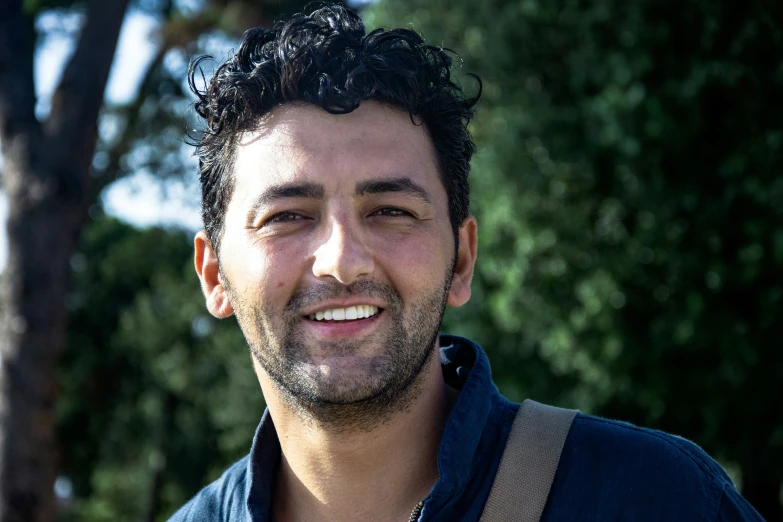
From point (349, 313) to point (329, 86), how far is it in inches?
23.3

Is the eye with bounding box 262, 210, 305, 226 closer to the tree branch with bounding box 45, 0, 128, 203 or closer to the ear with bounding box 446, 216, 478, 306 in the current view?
the ear with bounding box 446, 216, 478, 306

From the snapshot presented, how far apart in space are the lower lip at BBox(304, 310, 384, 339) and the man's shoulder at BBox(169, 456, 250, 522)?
0.56m

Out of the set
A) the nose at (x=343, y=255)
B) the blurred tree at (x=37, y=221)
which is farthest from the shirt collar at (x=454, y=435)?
the blurred tree at (x=37, y=221)

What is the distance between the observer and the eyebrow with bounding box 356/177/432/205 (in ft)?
7.26

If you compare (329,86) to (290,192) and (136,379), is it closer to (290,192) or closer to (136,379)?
(290,192)

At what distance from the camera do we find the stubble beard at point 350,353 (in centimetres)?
212

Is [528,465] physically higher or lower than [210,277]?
lower

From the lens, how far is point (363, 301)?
6.97 ft

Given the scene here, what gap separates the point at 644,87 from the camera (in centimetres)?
750

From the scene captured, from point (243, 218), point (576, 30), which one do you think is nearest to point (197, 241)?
point (243, 218)

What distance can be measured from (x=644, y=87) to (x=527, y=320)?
7.58ft

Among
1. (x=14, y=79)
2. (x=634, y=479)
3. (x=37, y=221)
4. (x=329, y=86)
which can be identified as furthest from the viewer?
(x=14, y=79)

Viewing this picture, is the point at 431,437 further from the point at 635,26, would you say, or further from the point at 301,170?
the point at 635,26

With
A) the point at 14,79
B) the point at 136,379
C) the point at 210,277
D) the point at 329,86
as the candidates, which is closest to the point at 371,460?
the point at 210,277
